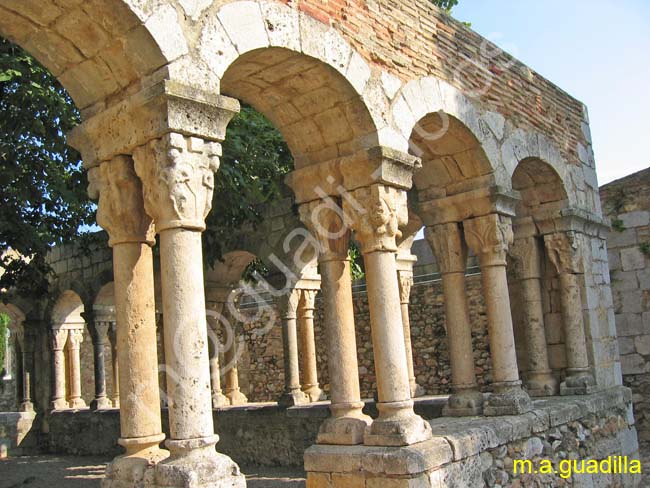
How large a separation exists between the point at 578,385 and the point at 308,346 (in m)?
3.78

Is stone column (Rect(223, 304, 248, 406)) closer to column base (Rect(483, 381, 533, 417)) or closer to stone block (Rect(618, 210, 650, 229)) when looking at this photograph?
column base (Rect(483, 381, 533, 417))

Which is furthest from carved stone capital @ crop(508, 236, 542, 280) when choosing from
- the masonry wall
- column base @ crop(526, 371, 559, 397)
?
the masonry wall

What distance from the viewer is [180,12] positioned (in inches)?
150

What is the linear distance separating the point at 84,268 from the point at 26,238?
18.1 feet

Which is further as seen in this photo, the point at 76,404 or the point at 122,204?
the point at 76,404

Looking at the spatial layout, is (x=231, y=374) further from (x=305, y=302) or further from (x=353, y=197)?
(x=353, y=197)

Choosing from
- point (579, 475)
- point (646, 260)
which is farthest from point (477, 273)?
point (579, 475)

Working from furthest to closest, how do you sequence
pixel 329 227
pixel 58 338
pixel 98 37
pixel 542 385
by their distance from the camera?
pixel 58 338
pixel 542 385
pixel 329 227
pixel 98 37

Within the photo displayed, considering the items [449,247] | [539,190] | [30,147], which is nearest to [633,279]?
[539,190]

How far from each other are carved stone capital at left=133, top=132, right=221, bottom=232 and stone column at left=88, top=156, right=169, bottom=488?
0.18 metres

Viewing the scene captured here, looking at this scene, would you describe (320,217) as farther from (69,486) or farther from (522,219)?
(69,486)

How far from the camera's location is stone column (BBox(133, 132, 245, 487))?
346 cm

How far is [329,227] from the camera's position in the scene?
17.9 feet

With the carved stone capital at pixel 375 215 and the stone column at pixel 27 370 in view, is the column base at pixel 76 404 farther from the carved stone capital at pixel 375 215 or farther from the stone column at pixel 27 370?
the carved stone capital at pixel 375 215
